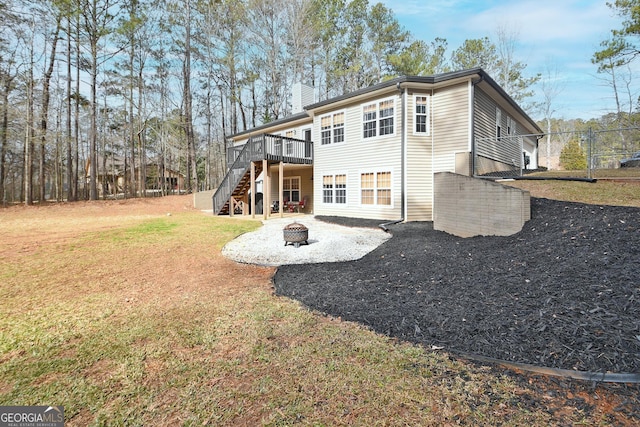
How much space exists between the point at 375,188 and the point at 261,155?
5.56 metres

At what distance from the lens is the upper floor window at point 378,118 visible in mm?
11727

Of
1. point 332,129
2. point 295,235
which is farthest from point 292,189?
point 295,235

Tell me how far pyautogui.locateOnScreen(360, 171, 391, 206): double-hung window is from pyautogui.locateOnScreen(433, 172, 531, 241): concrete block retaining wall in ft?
9.57

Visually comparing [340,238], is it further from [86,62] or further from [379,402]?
[86,62]

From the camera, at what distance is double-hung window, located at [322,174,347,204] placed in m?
13.5

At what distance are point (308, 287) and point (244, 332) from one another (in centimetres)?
174

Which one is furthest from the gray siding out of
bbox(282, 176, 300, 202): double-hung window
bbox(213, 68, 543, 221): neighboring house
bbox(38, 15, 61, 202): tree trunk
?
bbox(38, 15, 61, 202): tree trunk

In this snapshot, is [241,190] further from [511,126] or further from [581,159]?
[581,159]

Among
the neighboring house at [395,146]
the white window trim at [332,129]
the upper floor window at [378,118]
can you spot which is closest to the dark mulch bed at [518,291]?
the neighboring house at [395,146]

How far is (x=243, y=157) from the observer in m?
14.4

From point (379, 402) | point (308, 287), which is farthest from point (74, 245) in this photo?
point (379, 402)

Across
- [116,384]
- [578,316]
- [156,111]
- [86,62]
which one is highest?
[86,62]

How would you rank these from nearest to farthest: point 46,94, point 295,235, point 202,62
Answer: point 295,235
point 46,94
point 202,62

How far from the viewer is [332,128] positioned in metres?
13.8
